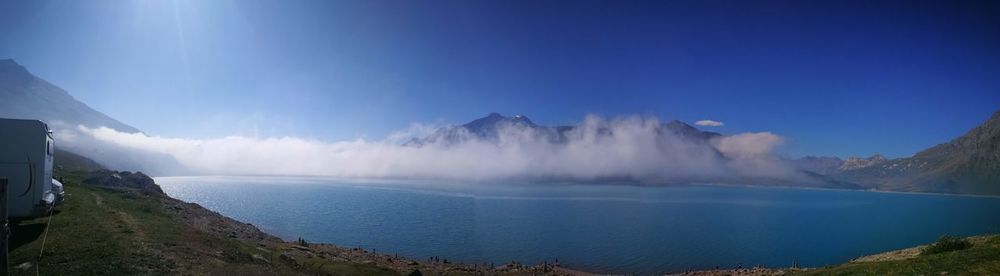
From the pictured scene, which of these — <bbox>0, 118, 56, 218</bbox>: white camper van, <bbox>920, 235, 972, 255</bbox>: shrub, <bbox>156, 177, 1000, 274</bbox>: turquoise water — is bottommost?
<bbox>156, 177, 1000, 274</bbox>: turquoise water

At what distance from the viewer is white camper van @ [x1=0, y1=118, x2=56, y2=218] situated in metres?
25.3

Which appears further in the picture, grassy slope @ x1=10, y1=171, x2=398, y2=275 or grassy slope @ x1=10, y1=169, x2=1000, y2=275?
grassy slope @ x1=10, y1=171, x2=398, y2=275

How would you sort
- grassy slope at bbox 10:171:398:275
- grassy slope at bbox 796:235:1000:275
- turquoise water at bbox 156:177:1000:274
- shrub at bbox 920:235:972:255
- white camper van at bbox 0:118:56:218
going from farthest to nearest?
turquoise water at bbox 156:177:1000:274
shrub at bbox 920:235:972:255
white camper van at bbox 0:118:56:218
grassy slope at bbox 10:171:398:275
grassy slope at bbox 796:235:1000:275

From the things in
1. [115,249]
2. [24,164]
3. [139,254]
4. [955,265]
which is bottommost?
[139,254]

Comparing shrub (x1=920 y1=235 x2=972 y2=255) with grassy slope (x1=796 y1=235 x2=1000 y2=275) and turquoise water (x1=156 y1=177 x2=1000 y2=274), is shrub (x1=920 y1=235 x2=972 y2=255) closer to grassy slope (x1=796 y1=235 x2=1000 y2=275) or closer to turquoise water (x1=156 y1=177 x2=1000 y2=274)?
grassy slope (x1=796 y1=235 x2=1000 y2=275)

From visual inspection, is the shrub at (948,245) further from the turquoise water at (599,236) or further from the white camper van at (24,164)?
the white camper van at (24,164)

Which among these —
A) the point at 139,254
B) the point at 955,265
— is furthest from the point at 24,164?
the point at 955,265

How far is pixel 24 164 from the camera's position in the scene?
25.8 m

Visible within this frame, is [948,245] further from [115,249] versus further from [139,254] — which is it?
[115,249]

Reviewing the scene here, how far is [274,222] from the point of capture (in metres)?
112

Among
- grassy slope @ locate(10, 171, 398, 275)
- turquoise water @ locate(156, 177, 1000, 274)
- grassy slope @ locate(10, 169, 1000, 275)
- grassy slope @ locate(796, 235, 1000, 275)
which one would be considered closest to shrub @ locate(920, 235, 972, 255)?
grassy slope @ locate(10, 169, 1000, 275)

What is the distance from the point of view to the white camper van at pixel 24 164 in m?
25.3

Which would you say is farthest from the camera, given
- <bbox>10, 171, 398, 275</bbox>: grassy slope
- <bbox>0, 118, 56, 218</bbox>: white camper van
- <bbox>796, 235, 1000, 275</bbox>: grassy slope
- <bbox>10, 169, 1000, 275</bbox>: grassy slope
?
<bbox>0, 118, 56, 218</bbox>: white camper van

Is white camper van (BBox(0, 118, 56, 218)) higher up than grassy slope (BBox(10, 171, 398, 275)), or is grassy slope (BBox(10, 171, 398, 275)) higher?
white camper van (BBox(0, 118, 56, 218))
